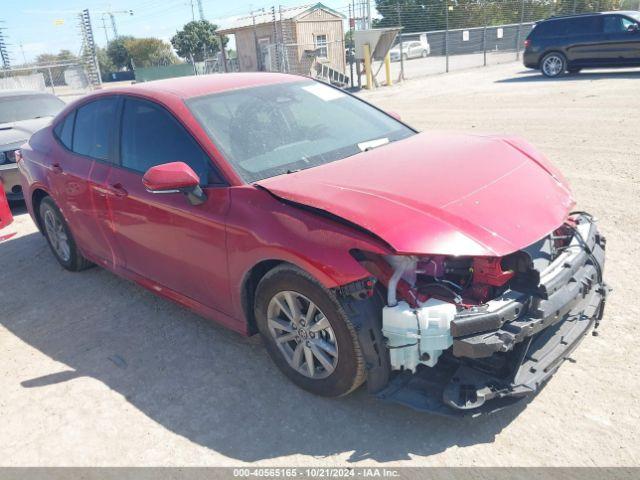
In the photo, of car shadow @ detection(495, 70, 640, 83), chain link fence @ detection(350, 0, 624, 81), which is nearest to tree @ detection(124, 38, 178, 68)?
chain link fence @ detection(350, 0, 624, 81)

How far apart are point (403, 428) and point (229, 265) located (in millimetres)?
1346

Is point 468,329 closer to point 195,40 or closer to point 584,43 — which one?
point 584,43

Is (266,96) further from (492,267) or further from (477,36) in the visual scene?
(477,36)

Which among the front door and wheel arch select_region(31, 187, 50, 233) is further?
wheel arch select_region(31, 187, 50, 233)

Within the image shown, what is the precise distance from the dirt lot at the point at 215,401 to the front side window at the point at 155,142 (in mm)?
1242

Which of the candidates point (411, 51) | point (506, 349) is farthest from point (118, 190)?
point (411, 51)

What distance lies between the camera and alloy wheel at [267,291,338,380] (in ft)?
9.80

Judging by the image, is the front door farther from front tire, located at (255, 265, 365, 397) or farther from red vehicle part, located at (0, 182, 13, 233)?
red vehicle part, located at (0, 182, 13, 233)

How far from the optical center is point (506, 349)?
8.31ft

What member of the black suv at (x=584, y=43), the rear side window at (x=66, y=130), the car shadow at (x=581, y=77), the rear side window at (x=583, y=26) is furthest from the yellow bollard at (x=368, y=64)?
the rear side window at (x=66, y=130)

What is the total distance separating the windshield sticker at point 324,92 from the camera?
4.28 m

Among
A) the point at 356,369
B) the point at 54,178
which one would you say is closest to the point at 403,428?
the point at 356,369

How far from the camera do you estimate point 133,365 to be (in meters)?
3.74

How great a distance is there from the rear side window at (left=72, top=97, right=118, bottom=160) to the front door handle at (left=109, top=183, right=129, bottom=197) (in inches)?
10.9
